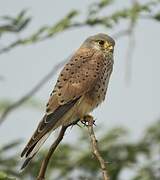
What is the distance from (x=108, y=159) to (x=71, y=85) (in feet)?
4.37

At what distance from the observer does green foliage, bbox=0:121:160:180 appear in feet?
23.3

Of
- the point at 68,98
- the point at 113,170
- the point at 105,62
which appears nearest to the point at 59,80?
the point at 68,98

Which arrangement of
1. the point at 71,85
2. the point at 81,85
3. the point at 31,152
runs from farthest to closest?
the point at 81,85 → the point at 71,85 → the point at 31,152

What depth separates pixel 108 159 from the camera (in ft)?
23.9

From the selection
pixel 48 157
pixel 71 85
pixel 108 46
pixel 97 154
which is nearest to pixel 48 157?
pixel 48 157

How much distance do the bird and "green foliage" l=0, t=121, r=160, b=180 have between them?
2.85 feet

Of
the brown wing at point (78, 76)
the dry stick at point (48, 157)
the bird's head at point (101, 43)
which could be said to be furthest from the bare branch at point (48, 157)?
the bird's head at point (101, 43)

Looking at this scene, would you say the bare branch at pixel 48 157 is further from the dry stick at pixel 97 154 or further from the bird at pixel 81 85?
the bird at pixel 81 85

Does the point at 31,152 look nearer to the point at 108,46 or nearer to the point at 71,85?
the point at 71,85

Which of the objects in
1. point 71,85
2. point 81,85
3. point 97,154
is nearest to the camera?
point 97,154

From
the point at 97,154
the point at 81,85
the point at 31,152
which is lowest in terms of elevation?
the point at 97,154

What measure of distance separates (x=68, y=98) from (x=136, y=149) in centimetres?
176

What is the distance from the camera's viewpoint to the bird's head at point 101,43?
6.55 m

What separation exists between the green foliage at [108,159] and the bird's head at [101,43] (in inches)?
39.0
